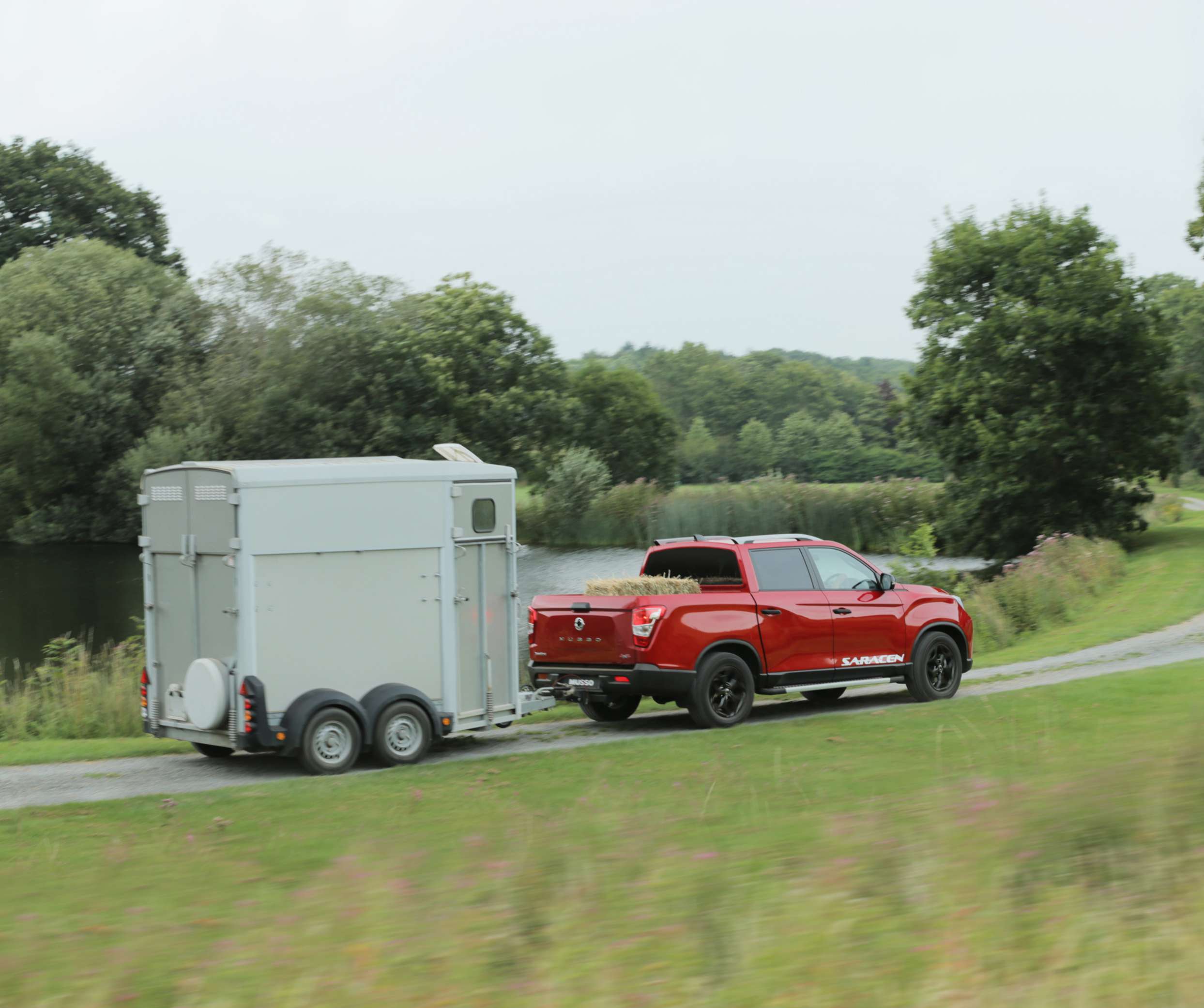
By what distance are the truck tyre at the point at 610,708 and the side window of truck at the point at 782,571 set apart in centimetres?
216

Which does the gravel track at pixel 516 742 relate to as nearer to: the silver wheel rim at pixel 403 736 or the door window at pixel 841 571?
the silver wheel rim at pixel 403 736

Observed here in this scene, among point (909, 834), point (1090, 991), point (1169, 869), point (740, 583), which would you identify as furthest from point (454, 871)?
point (740, 583)

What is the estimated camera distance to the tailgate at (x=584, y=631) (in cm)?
1380

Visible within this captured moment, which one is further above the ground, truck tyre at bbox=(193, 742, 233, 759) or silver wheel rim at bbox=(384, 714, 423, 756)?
silver wheel rim at bbox=(384, 714, 423, 756)

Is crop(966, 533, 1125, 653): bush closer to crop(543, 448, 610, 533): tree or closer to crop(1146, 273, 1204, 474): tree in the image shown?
crop(543, 448, 610, 533): tree

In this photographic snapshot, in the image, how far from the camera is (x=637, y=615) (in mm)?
13680

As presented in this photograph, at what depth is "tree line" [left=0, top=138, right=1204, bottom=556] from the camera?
37.0m

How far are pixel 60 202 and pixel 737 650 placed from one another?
58.0 metres

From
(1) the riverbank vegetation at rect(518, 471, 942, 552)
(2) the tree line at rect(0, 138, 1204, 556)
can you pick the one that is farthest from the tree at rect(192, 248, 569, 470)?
(1) the riverbank vegetation at rect(518, 471, 942, 552)

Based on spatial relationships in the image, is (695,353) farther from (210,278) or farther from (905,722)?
(905,722)

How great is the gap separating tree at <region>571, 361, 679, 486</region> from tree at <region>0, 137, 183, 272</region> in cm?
2922

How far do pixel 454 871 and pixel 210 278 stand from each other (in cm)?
4726

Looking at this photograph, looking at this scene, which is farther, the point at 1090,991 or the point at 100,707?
the point at 100,707

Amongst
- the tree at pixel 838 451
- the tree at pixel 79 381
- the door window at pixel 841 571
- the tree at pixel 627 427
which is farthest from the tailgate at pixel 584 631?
the tree at pixel 627 427
